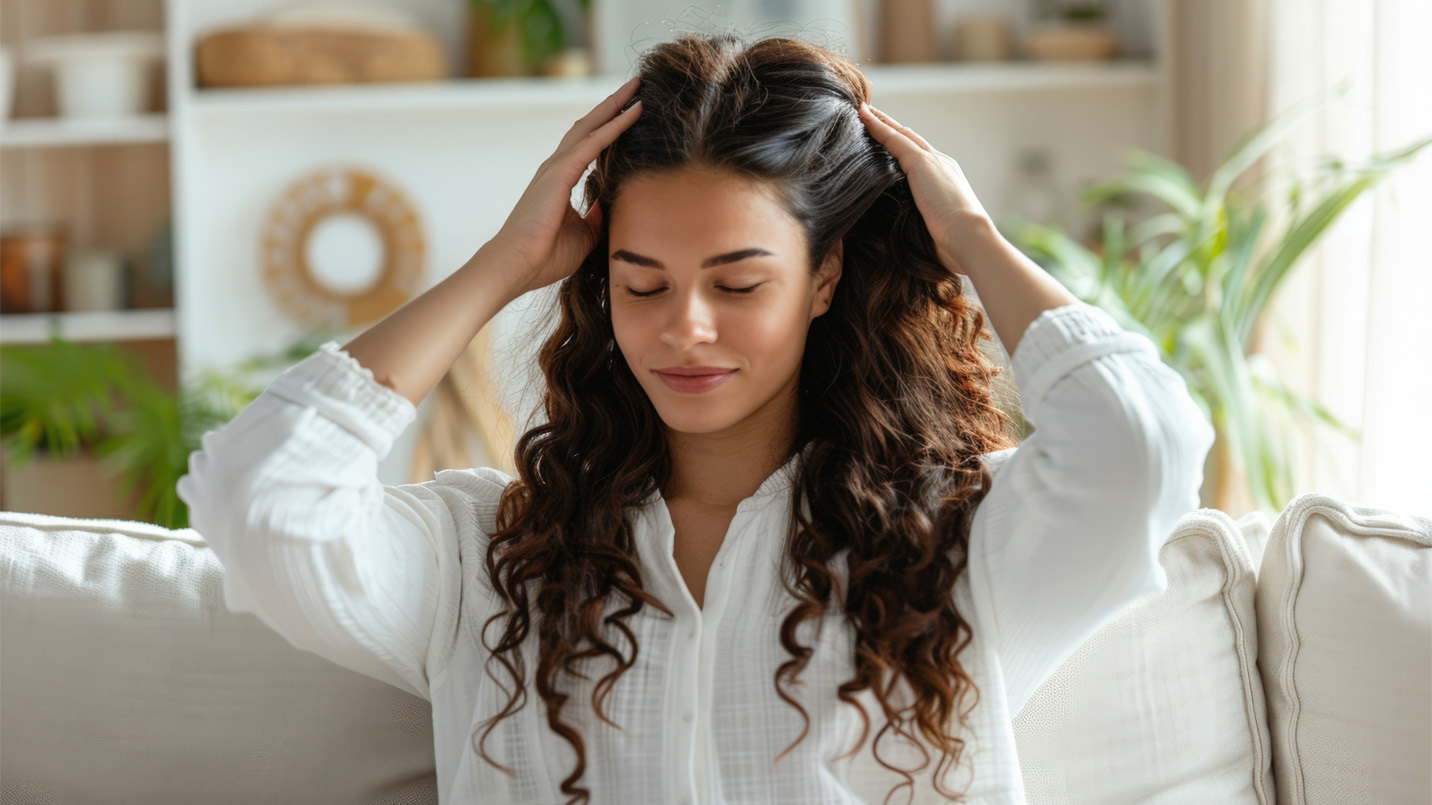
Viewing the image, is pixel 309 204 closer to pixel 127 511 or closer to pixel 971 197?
pixel 127 511

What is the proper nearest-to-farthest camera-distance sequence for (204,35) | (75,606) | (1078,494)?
(1078,494) → (75,606) → (204,35)

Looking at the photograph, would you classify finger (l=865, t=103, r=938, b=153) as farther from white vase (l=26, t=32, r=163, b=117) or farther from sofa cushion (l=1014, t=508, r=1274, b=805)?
white vase (l=26, t=32, r=163, b=117)

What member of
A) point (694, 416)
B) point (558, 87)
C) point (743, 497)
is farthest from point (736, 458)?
point (558, 87)

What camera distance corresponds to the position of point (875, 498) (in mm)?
1258

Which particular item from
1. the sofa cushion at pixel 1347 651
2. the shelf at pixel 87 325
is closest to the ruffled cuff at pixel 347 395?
the sofa cushion at pixel 1347 651

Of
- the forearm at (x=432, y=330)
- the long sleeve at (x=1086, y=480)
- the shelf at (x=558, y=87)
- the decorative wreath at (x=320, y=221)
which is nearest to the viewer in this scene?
the long sleeve at (x=1086, y=480)

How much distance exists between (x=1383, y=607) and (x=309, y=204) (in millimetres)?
3237

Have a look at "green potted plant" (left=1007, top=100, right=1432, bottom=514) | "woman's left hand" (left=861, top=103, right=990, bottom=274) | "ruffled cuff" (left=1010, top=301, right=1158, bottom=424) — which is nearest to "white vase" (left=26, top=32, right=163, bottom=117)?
"green potted plant" (left=1007, top=100, right=1432, bottom=514)

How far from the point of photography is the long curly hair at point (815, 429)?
3.98 feet

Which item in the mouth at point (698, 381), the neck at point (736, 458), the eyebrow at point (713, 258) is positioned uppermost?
the eyebrow at point (713, 258)

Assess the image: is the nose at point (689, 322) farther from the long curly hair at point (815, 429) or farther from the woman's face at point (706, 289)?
the long curly hair at point (815, 429)

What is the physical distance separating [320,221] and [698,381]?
9.21ft

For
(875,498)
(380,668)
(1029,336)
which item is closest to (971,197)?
(1029,336)

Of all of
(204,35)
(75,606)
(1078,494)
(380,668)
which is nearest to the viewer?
(1078,494)
